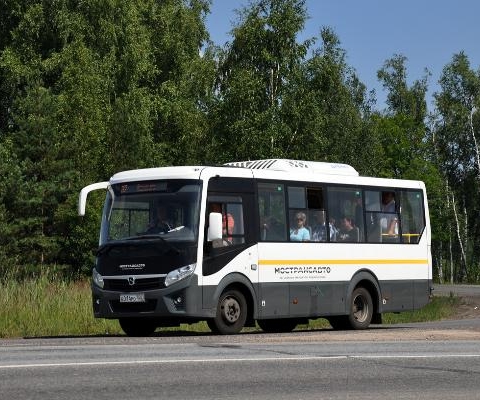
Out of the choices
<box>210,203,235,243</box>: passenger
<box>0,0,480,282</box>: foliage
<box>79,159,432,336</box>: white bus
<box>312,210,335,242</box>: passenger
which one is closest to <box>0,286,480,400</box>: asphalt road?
<box>79,159,432,336</box>: white bus

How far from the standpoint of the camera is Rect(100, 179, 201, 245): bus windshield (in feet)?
68.2

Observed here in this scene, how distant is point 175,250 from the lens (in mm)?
20594

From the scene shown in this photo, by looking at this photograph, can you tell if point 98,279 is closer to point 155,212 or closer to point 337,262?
point 155,212

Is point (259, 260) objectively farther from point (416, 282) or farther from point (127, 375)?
point (127, 375)

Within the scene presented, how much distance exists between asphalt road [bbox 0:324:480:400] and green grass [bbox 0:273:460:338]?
6.97m

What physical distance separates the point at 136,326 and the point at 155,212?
2.30m

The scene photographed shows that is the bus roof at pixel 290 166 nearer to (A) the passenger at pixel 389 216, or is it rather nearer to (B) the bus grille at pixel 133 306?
(A) the passenger at pixel 389 216

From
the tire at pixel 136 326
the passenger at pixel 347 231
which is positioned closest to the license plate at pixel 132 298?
the tire at pixel 136 326

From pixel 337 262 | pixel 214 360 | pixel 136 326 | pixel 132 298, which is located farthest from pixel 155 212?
pixel 214 360

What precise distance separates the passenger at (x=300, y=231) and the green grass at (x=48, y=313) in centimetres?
409

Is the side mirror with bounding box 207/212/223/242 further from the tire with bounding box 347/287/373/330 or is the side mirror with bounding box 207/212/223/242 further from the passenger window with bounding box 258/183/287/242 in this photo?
the tire with bounding box 347/287/373/330

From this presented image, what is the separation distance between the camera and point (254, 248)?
21.9 meters

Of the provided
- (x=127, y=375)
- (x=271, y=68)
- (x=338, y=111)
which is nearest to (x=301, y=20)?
(x=271, y=68)

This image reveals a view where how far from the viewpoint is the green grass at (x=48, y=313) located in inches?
965
